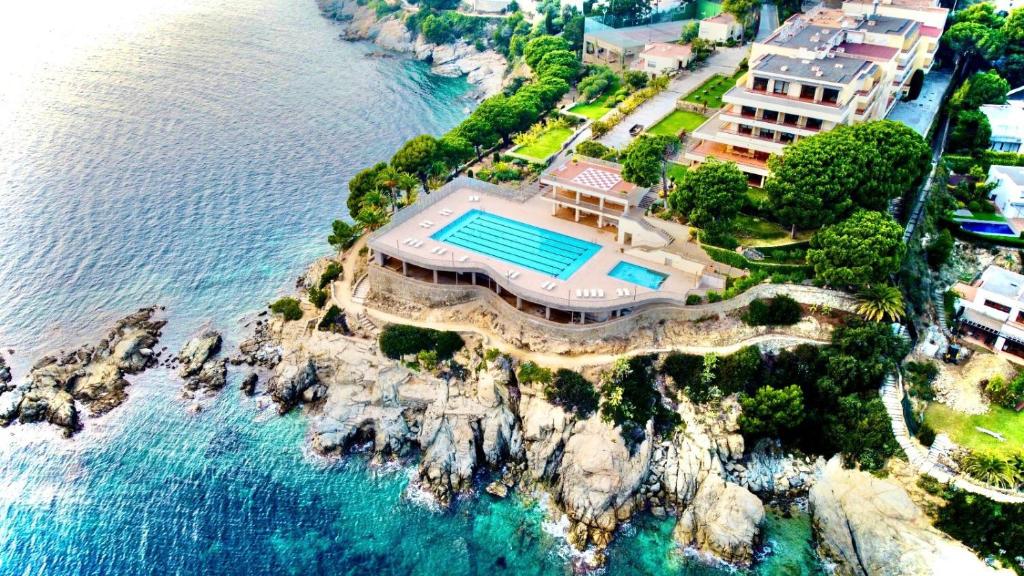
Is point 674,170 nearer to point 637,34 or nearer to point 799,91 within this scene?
point 799,91

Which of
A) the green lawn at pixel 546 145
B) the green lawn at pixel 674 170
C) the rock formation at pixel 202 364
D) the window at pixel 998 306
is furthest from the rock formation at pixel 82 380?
the window at pixel 998 306

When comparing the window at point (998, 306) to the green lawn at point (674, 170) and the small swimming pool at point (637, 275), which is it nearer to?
the small swimming pool at point (637, 275)

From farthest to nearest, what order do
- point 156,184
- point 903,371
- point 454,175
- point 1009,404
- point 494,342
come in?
1. point 156,184
2. point 454,175
3. point 494,342
4. point 903,371
5. point 1009,404

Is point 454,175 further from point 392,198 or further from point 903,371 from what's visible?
point 903,371

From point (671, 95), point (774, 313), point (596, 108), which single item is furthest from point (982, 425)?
point (596, 108)

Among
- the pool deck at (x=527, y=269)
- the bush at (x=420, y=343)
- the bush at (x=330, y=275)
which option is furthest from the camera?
the bush at (x=330, y=275)

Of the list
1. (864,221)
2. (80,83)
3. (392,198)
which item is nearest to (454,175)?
(392,198)
